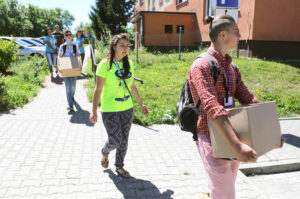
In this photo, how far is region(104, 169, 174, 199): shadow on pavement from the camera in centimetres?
323

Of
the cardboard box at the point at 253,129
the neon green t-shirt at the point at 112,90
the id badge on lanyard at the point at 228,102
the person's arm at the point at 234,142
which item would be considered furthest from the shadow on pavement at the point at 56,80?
the person's arm at the point at 234,142

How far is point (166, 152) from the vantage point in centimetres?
457

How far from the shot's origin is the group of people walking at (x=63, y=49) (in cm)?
664

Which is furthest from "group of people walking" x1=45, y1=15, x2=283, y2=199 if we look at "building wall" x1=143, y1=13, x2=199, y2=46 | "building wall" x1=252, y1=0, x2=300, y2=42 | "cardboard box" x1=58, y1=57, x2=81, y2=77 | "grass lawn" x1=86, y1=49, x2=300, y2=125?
"building wall" x1=143, y1=13, x2=199, y2=46

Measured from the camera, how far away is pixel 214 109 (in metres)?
1.85

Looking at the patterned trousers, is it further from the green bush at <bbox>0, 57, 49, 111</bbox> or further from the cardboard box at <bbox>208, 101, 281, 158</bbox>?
the green bush at <bbox>0, 57, 49, 111</bbox>

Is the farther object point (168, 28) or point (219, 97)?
point (168, 28)

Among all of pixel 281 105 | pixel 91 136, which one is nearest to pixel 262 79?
pixel 281 105

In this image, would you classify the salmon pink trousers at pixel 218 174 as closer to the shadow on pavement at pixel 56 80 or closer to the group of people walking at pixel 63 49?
the group of people walking at pixel 63 49

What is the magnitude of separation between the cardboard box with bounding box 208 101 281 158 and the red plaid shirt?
12 cm

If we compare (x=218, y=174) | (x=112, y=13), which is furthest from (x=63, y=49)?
(x=112, y=13)

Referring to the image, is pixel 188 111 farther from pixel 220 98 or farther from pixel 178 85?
pixel 178 85

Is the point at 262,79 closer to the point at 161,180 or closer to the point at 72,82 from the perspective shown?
the point at 72,82

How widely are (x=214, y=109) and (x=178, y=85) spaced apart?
7.67 m
